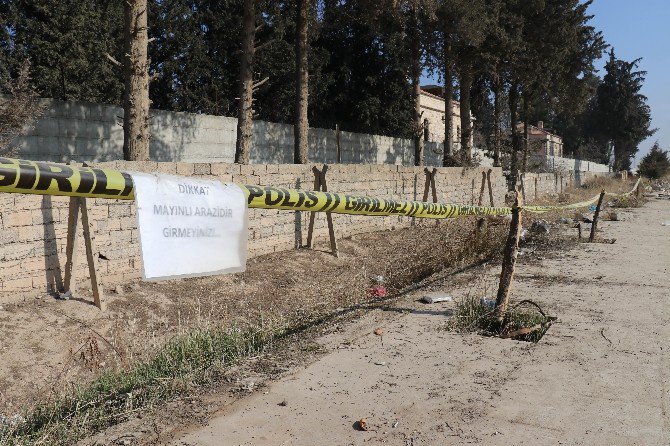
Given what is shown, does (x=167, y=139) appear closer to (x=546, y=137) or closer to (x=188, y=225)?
(x=188, y=225)

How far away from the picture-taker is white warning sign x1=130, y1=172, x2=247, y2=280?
11.1 feet

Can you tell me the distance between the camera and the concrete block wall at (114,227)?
7.43 metres

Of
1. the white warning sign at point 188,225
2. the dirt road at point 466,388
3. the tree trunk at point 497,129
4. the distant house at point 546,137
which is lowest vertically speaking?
the dirt road at point 466,388

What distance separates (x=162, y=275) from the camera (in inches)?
134

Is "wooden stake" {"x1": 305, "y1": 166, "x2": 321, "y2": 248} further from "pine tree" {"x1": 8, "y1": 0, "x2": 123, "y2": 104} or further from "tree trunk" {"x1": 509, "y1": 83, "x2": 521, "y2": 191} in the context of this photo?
"tree trunk" {"x1": 509, "y1": 83, "x2": 521, "y2": 191}

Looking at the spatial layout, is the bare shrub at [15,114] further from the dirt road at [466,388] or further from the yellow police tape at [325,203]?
the dirt road at [466,388]

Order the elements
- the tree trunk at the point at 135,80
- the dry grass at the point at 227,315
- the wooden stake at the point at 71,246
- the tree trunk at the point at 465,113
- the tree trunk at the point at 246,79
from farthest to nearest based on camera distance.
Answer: the tree trunk at the point at 465,113
the tree trunk at the point at 246,79
the tree trunk at the point at 135,80
the wooden stake at the point at 71,246
the dry grass at the point at 227,315

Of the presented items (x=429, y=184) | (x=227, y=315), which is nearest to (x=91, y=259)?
(x=227, y=315)

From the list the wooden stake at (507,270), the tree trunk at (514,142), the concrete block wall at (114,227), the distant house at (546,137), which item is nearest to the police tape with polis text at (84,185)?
the wooden stake at (507,270)

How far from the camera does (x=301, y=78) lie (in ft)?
55.8

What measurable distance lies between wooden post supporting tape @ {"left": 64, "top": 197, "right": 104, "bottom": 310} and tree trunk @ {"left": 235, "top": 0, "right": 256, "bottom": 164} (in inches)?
288

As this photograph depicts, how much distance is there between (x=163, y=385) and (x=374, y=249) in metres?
9.97

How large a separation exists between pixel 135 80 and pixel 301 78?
6.89 metres

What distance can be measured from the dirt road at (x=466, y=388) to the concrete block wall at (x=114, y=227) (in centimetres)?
443
